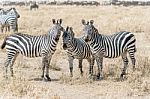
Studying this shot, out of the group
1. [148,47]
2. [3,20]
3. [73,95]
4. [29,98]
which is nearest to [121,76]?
[73,95]

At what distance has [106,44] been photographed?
13328mm

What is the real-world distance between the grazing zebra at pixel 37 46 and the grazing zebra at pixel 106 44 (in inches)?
32.1

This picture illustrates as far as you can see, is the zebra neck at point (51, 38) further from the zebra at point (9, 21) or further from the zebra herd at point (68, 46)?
the zebra at point (9, 21)

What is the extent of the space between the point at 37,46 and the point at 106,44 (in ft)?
6.36

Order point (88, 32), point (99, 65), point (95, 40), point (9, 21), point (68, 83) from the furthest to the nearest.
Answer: point (9, 21)
point (95, 40)
point (99, 65)
point (88, 32)
point (68, 83)

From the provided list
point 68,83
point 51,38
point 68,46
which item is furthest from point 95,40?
point 68,83

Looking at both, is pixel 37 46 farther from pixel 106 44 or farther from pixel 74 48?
pixel 106 44

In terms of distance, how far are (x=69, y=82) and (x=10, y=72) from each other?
6.48ft

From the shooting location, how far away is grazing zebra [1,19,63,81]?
42.1 feet

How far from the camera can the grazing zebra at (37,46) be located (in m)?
12.8

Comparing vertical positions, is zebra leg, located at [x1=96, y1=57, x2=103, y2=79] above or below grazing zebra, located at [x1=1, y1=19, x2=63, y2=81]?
below

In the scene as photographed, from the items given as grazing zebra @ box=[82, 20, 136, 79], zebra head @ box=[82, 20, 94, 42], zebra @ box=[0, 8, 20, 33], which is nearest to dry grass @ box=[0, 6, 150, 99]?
grazing zebra @ box=[82, 20, 136, 79]

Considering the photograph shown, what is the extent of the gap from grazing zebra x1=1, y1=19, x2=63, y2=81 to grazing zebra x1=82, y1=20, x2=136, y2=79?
32.1 inches

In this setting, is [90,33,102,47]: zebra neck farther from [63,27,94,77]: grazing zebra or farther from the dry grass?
the dry grass
